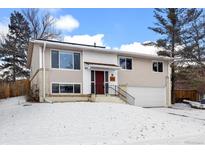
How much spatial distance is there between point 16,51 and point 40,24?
5.12 meters

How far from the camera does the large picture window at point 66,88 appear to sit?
63.4 feet

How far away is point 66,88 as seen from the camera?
65.0 feet

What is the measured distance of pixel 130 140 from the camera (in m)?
9.47

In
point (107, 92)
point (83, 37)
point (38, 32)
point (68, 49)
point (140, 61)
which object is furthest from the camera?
point (38, 32)

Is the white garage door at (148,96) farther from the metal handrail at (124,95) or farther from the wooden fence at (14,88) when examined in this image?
the wooden fence at (14,88)

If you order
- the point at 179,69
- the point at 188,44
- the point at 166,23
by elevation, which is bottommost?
the point at 179,69

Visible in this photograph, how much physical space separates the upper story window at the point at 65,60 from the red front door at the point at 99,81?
5.79ft

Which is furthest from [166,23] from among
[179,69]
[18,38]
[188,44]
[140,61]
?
[18,38]

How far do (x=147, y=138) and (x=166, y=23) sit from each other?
23516 mm

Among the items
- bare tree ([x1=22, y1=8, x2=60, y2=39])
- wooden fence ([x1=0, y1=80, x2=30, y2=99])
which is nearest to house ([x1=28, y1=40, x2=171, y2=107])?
wooden fence ([x1=0, y1=80, x2=30, y2=99])

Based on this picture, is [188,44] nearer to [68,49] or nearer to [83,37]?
[83,37]
